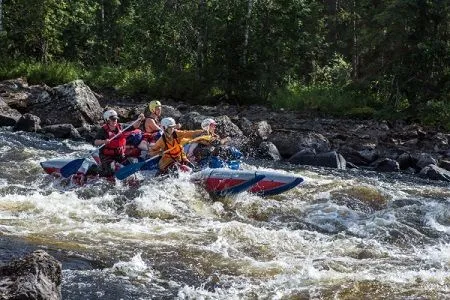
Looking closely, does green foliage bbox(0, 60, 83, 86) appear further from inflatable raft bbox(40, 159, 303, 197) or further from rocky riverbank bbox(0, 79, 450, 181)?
inflatable raft bbox(40, 159, 303, 197)

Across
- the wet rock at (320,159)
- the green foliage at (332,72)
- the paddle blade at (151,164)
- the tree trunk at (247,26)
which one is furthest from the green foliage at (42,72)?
the paddle blade at (151,164)

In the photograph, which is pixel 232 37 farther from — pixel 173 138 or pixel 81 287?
pixel 81 287

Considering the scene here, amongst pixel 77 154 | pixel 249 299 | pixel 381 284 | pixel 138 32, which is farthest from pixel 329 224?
pixel 138 32

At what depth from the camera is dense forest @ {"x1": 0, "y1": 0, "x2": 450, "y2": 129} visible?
63.5 feet

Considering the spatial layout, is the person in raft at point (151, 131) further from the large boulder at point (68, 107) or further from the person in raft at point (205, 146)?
the large boulder at point (68, 107)

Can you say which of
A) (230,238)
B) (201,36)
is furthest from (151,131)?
(201,36)

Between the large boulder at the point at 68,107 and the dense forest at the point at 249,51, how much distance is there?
4898 mm

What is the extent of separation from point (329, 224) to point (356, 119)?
11421 mm

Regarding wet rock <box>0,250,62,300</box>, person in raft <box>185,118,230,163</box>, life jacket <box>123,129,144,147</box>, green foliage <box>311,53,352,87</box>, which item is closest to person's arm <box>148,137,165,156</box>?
person in raft <box>185,118,230,163</box>

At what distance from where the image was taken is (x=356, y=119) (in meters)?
19.5

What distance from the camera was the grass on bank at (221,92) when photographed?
19.1 metres

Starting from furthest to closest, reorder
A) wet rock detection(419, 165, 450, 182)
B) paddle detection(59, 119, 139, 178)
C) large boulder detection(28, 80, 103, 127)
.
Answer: large boulder detection(28, 80, 103, 127) → wet rock detection(419, 165, 450, 182) → paddle detection(59, 119, 139, 178)

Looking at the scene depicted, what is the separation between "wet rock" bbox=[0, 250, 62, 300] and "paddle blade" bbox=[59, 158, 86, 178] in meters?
6.03

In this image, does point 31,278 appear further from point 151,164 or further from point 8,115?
point 8,115
